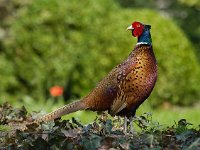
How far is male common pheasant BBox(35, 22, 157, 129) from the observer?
4.81 metres

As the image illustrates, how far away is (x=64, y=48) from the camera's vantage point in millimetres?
12305

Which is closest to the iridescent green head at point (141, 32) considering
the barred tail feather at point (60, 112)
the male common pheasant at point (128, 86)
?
the male common pheasant at point (128, 86)

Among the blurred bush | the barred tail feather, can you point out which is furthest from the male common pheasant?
the blurred bush

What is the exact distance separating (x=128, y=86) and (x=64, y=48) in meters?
7.52

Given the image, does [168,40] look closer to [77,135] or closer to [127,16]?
[127,16]

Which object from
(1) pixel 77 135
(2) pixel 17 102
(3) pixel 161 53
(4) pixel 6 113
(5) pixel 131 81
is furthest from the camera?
(3) pixel 161 53

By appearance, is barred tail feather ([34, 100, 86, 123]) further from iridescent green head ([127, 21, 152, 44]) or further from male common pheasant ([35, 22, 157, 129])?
iridescent green head ([127, 21, 152, 44])

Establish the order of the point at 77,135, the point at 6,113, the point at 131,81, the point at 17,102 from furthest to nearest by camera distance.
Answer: the point at 17,102 < the point at 6,113 < the point at 131,81 < the point at 77,135

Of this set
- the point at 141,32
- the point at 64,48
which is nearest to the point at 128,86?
the point at 141,32

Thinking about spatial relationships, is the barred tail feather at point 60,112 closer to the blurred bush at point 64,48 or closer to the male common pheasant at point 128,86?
the male common pheasant at point 128,86

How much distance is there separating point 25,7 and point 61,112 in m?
8.12

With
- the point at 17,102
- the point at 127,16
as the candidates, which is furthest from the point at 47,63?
the point at 127,16

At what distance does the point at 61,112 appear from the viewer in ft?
15.9

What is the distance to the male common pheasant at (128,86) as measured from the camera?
189 inches
